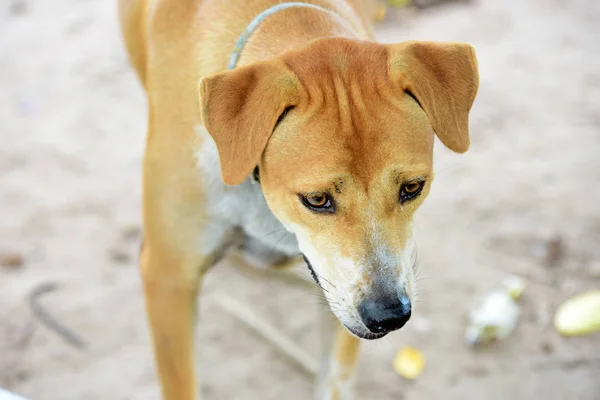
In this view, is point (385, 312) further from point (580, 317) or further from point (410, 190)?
point (580, 317)

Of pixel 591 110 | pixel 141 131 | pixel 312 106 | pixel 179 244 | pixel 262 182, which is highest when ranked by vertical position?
pixel 312 106

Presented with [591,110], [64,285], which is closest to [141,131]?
[64,285]

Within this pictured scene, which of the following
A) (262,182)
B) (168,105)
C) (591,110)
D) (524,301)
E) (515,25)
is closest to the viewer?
(262,182)

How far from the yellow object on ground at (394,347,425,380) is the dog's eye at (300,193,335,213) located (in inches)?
55.9

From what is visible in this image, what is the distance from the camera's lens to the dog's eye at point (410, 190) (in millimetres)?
2184

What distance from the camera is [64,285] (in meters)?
3.71

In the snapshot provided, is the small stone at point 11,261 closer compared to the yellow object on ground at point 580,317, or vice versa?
the yellow object on ground at point 580,317

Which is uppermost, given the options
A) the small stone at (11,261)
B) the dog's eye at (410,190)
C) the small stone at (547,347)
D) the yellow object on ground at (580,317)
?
the dog's eye at (410,190)

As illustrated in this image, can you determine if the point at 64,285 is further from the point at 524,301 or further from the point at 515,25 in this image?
the point at 515,25

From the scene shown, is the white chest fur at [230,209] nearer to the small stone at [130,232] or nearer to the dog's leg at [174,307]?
the dog's leg at [174,307]

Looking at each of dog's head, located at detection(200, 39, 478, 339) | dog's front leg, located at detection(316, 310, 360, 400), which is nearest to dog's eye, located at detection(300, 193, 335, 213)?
dog's head, located at detection(200, 39, 478, 339)

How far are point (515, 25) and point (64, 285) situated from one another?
3894 mm

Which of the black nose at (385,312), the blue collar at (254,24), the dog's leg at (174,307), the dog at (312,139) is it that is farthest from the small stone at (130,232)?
the black nose at (385,312)

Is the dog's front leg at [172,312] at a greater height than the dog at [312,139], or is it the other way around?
the dog at [312,139]
